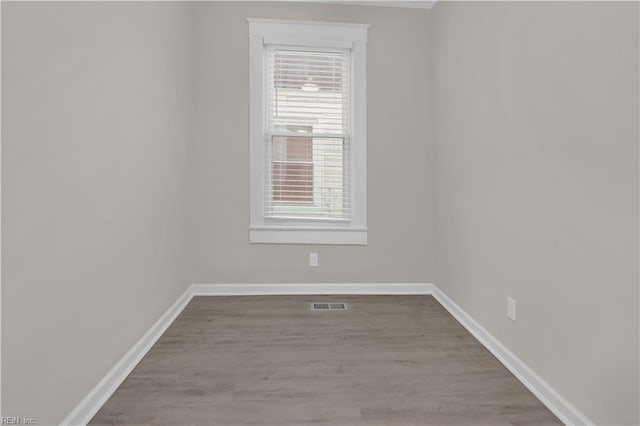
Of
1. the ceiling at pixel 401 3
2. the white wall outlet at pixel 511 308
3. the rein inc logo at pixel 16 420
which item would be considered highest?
the ceiling at pixel 401 3

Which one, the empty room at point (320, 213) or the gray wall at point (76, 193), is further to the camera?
the empty room at point (320, 213)

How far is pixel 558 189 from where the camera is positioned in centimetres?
160

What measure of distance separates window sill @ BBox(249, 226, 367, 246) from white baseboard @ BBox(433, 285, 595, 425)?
1056mm

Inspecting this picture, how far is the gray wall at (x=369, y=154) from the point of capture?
3197 millimetres

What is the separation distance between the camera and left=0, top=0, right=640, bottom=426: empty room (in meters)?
1.28

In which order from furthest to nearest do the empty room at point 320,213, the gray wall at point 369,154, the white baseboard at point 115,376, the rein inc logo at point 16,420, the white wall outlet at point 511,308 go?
1. the gray wall at point 369,154
2. the white wall outlet at point 511,308
3. the white baseboard at point 115,376
4. the empty room at point 320,213
5. the rein inc logo at point 16,420

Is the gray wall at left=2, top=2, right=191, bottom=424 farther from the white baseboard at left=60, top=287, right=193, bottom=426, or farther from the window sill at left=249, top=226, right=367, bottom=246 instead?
the window sill at left=249, top=226, right=367, bottom=246

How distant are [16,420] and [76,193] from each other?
2.59 ft

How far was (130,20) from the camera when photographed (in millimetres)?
1940

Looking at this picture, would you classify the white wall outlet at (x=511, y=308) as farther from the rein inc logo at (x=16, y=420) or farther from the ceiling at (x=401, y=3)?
the ceiling at (x=401, y=3)

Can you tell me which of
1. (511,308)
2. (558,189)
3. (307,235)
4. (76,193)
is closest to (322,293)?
(307,235)

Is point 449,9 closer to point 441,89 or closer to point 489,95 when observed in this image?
point 441,89

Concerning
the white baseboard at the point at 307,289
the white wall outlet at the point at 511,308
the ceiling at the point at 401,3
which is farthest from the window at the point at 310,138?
the white wall outlet at the point at 511,308

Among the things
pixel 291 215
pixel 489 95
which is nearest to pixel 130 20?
pixel 291 215
